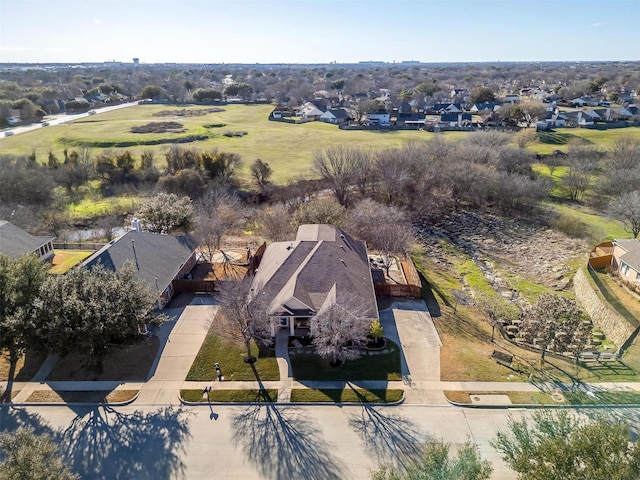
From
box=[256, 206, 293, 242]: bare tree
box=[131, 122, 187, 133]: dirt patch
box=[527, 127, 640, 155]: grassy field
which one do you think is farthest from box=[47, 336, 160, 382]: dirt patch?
box=[131, 122, 187, 133]: dirt patch

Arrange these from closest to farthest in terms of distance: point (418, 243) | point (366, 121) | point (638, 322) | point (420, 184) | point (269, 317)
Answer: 1. point (269, 317)
2. point (638, 322)
3. point (418, 243)
4. point (420, 184)
5. point (366, 121)

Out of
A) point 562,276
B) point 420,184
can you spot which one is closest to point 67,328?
point 562,276

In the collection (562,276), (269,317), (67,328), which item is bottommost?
(562,276)

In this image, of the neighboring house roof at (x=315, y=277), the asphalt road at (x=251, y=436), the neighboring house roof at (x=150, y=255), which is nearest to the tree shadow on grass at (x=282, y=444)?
the asphalt road at (x=251, y=436)

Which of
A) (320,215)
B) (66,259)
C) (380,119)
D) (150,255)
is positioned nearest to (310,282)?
(150,255)

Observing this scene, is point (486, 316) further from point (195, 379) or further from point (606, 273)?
point (195, 379)

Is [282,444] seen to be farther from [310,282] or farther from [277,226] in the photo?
[277,226]

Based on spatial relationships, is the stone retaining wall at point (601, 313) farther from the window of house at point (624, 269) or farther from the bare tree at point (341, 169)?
the bare tree at point (341, 169)
